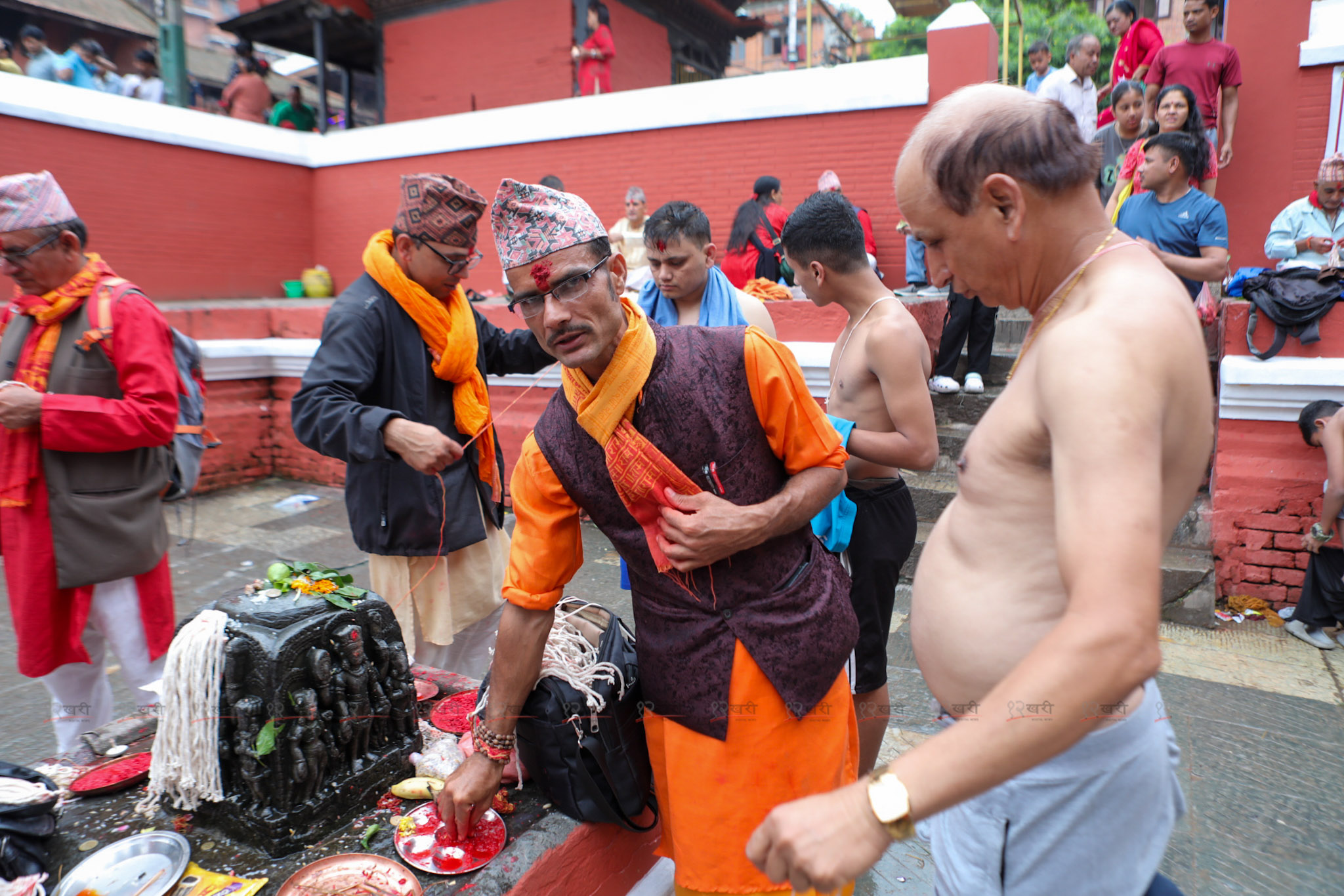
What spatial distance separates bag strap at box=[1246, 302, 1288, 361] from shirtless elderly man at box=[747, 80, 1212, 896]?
4.11 meters

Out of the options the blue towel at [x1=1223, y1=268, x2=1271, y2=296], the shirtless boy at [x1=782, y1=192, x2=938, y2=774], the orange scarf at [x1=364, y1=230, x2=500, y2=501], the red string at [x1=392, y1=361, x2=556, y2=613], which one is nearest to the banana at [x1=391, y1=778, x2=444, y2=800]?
the red string at [x1=392, y1=361, x2=556, y2=613]

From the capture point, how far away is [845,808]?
934mm

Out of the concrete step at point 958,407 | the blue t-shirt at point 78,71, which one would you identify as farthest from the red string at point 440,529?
the blue t-shirt at point 78,71

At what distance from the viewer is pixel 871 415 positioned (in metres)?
2.61

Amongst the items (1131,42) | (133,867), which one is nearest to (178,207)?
(133,867)

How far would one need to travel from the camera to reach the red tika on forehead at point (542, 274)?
5.28 ft

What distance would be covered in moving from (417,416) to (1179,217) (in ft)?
15.3

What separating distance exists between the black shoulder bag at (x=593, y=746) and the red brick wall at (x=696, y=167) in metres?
6.22

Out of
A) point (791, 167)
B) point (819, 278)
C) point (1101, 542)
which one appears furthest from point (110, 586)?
point (791, 167)

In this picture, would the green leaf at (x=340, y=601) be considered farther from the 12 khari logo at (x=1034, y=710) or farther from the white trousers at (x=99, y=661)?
the 12 khari logo at (x=1034, y=710)

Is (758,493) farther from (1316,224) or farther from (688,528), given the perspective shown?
(1316,224)

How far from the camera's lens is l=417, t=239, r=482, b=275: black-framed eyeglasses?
265 cm

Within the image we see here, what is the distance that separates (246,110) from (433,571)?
1052cm

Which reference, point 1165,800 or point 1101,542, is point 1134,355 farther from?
point 1165,800
